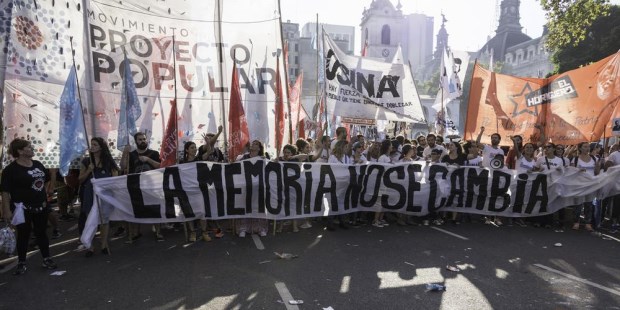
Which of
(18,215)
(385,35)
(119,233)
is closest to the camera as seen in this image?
(18,215)

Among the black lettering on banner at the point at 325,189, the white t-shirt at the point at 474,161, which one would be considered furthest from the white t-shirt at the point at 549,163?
the black lettering on banner at the point at 325,189

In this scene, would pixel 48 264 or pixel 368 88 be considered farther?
pixel 368 88

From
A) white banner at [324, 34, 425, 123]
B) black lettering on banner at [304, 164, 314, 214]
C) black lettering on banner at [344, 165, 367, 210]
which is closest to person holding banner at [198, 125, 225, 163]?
black lettering on banner at [304, 164, 314, 214]

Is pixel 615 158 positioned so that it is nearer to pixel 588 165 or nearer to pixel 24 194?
pixel 588 165

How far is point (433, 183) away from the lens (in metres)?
8.23

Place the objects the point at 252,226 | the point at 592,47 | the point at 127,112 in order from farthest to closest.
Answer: the point at 592,47 < the point at 252,226 < the point at 127,112

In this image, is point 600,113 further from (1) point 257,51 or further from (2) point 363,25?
(2) point 363,25

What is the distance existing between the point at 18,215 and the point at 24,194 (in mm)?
264

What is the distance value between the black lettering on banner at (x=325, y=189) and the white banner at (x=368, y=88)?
2732 millimetres

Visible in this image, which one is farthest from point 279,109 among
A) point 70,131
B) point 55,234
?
point 55,234

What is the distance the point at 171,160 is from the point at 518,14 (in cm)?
11447

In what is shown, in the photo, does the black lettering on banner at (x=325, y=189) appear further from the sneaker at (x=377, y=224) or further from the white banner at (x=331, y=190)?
the sneaker at (x=377, y=224)

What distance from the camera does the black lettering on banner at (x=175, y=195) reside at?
22.5ft

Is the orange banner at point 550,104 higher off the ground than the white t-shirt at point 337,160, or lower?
higher
